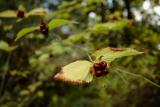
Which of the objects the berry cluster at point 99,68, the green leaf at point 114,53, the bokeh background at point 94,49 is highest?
the green leaf at point 114,53

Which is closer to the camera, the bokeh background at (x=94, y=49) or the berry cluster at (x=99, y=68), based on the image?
the berry cluster at (x=99, y=68)

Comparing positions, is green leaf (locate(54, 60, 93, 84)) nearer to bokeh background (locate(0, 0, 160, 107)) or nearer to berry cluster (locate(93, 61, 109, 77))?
berry cluster (locate(93, 61, 109, 77))

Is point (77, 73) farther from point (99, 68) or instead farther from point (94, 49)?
point (94, 49)

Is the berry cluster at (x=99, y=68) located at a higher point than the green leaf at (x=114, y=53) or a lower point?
lower

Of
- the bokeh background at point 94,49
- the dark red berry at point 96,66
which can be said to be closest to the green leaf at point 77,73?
the dark red berry at point 96,66

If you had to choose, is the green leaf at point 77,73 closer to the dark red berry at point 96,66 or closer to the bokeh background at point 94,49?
the dark red berry at point 96,66

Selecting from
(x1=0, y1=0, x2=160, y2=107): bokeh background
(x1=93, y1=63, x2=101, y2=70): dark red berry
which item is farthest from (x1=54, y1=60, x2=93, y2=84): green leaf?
(x1=0, y1=0, x2=160, y2=107): bokeh background
